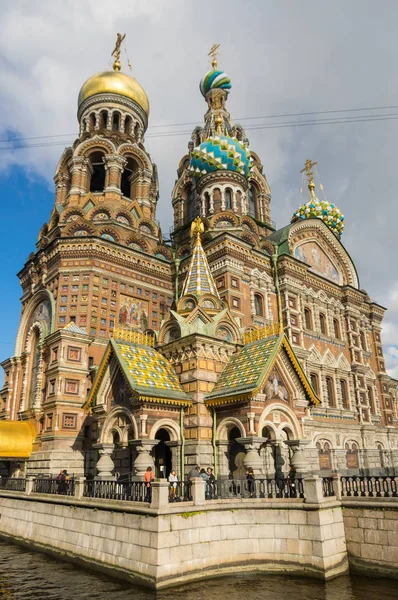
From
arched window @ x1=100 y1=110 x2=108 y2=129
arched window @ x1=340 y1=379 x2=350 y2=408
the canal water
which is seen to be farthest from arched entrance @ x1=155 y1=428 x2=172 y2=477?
arched window @ x1=100 y1=110 x2=108 y2=129

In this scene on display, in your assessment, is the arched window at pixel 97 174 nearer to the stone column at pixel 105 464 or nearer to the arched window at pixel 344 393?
the arched window at pixel 344 393

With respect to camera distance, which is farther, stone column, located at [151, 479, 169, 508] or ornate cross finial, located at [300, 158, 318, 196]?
ornate cross finial, located at [300, 158, 318, 196]

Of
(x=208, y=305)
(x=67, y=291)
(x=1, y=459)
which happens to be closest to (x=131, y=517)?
(x=208, y=305)

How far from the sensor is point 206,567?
387 inches

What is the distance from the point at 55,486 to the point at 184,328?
6.53m

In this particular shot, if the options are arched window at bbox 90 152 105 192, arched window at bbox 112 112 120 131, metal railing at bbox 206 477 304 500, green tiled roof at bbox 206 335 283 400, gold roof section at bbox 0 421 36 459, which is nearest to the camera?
metal railing at bbox 206 477 304 500

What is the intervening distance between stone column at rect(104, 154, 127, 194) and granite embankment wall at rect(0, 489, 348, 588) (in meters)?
19.8

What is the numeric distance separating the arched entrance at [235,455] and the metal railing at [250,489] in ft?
9.78

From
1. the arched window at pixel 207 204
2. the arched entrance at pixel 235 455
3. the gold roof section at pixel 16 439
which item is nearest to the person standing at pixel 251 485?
the arched entrance at pixel 235 455

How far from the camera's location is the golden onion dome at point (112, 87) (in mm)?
30531

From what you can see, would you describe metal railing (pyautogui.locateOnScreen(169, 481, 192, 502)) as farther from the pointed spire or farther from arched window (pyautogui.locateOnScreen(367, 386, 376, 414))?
arched window (pyautogui.locateOnScreen(367, 386, 376, 414))

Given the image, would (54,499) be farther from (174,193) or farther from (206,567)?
(174,193)

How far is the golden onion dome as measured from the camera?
3053cm

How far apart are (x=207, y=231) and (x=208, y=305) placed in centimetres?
945
